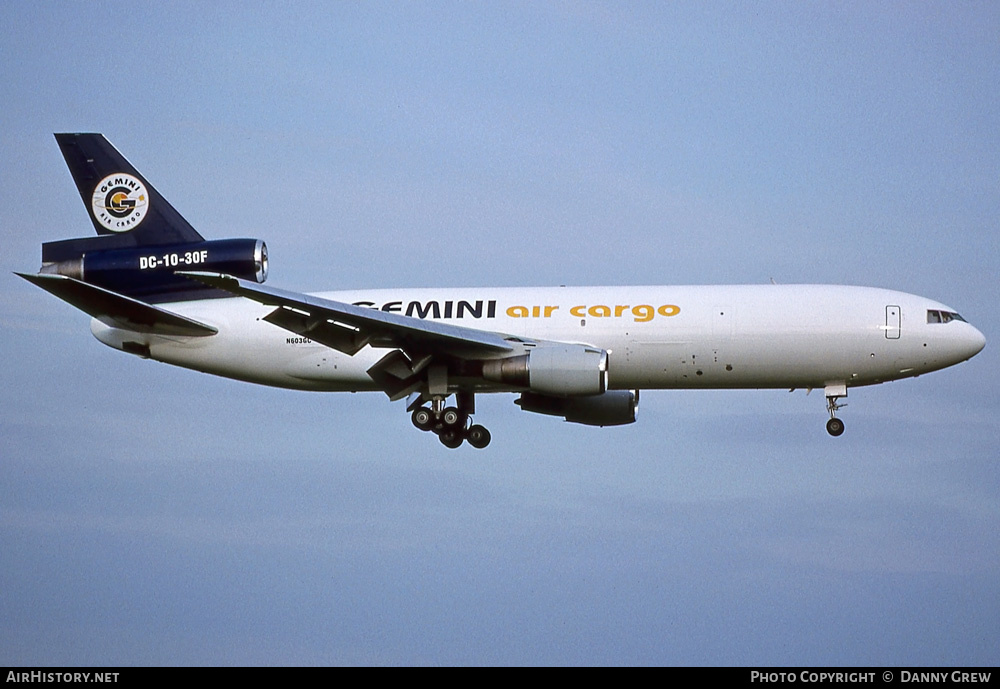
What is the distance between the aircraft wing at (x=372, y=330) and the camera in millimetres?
36625

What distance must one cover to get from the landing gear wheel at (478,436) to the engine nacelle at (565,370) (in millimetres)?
4595

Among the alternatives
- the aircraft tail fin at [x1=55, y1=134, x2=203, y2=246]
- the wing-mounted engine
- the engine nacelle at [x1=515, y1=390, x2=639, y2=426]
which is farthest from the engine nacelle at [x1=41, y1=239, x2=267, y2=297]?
the engine nacelle at [x1=515, y1=390, x2=639, y2=426]

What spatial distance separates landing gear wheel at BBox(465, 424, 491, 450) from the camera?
139 ft

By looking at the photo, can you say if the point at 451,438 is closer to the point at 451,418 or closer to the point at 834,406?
the point at 451,418

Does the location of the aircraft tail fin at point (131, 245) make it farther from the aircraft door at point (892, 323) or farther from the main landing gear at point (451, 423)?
the aircraft door at point (892, 323)

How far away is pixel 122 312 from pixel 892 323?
70.1 feet

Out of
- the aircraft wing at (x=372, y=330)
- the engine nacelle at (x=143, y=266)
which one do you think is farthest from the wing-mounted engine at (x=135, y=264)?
the aircraft wing at (x=372, y=330)

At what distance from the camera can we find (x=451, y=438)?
4209cm

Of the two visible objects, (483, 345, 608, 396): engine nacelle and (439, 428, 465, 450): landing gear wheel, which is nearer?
(483, 345, 608, 396): engine nacelle

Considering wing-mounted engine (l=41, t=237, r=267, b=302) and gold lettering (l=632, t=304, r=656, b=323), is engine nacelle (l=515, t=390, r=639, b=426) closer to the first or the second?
gold lettering (l=632, t=304, r=656, b=323)

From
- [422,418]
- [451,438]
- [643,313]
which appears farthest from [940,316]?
[422,418]

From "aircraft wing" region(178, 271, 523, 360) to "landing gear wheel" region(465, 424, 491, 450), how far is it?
11.7 feet

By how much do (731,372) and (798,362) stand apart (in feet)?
5.91

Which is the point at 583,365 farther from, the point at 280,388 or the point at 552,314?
the point at 280,388
